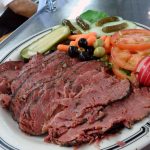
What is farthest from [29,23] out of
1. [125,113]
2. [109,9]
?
[125,113]

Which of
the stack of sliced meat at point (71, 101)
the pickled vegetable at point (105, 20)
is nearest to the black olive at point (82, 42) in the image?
the stack of sliced meat at point (71, 101)

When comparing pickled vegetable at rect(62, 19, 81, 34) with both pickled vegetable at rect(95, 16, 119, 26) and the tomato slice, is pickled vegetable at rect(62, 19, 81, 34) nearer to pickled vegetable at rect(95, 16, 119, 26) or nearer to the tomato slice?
pickled vegetable at rect(95, 16, 119, 26)

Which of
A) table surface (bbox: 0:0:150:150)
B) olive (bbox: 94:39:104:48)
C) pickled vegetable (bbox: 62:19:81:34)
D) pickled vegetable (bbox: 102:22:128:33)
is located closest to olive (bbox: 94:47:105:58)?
olive (bbox: 94:39:104:48)

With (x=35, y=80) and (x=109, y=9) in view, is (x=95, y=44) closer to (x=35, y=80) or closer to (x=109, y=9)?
(x=35, y=80)

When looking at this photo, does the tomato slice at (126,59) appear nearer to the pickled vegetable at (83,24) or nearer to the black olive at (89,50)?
the black olive at (89,50)

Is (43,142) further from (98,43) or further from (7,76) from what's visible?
(98,43)

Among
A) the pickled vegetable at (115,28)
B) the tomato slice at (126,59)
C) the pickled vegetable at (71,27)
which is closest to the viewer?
the tomato slice at (126,59)
